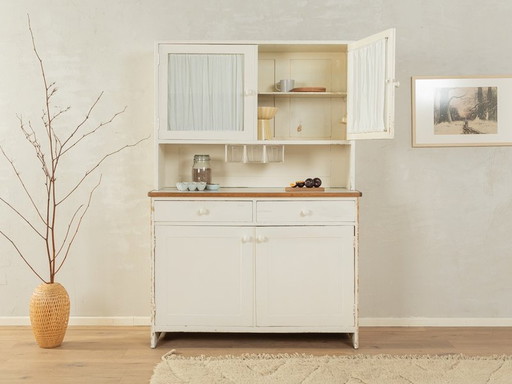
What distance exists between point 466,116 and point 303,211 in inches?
54.7

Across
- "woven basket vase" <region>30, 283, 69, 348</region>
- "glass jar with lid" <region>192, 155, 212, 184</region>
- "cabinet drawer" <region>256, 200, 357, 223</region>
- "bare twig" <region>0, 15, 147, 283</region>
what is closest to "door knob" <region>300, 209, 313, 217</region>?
"cabinet drawer" <region>256, 200, 357, 223</region>

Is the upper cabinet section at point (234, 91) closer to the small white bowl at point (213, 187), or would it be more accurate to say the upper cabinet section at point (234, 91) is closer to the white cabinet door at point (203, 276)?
the small white bowl at point (213, 187)

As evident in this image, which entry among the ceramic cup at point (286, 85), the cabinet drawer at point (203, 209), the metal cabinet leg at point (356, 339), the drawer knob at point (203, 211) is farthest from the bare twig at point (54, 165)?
the metal cabinet leg at point (356, 339)

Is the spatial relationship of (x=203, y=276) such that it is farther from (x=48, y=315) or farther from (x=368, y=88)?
(x=368, y=88)

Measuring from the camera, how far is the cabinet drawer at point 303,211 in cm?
358

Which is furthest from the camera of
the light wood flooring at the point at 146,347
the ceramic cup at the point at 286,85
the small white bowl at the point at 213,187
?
the ceramic cup at the point at 286,85

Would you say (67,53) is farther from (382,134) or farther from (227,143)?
(382,134)

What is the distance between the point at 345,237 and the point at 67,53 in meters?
2.23

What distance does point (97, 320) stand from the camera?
4.12m

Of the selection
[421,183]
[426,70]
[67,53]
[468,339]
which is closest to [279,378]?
[468,339]

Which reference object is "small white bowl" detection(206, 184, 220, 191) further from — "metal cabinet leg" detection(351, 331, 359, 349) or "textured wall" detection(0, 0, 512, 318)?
"metal cabinet leg" detection(351, 331, 359, 349)

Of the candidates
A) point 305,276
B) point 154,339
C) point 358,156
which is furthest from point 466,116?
point 154,339

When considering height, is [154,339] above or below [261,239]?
below

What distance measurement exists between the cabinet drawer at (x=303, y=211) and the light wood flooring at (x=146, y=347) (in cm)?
79
